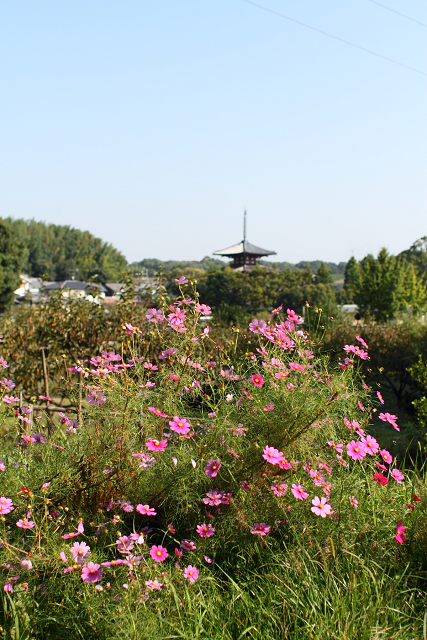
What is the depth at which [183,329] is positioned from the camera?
2.44 metres

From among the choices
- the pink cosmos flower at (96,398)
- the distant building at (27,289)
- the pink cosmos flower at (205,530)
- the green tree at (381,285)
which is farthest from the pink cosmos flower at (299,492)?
the green tree at (381,285)

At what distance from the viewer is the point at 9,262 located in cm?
2778

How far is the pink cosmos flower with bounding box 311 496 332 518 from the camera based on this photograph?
1.88 m

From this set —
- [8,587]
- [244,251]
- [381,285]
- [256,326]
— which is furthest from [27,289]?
[244,251]

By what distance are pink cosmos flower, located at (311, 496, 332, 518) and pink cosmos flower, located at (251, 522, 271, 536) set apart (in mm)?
208

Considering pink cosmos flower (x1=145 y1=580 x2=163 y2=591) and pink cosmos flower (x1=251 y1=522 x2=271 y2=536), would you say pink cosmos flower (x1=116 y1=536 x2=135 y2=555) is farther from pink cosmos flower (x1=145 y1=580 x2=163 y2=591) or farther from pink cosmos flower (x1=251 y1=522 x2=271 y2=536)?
pink cosmos flower (x1=251 y1=522 x2=271 y2=536)

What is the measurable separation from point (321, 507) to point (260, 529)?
0.26m

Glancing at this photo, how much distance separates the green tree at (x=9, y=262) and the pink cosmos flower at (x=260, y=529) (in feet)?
89.0

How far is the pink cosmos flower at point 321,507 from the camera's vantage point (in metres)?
1.88

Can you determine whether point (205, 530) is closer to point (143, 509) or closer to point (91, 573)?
point (143, 509)

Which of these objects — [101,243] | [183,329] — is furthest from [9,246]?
[101,243]

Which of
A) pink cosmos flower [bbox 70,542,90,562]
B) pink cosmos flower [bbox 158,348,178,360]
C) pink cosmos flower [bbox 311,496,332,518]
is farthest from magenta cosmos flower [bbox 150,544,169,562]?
pink cosmos flower [bbox 158,348,178,360]

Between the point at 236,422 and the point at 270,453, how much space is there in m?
0.36

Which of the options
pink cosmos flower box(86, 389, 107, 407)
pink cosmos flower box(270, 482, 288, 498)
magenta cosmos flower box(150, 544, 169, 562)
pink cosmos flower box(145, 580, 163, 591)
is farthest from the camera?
pink cosmos flower box(86, 389, 107, 407)
